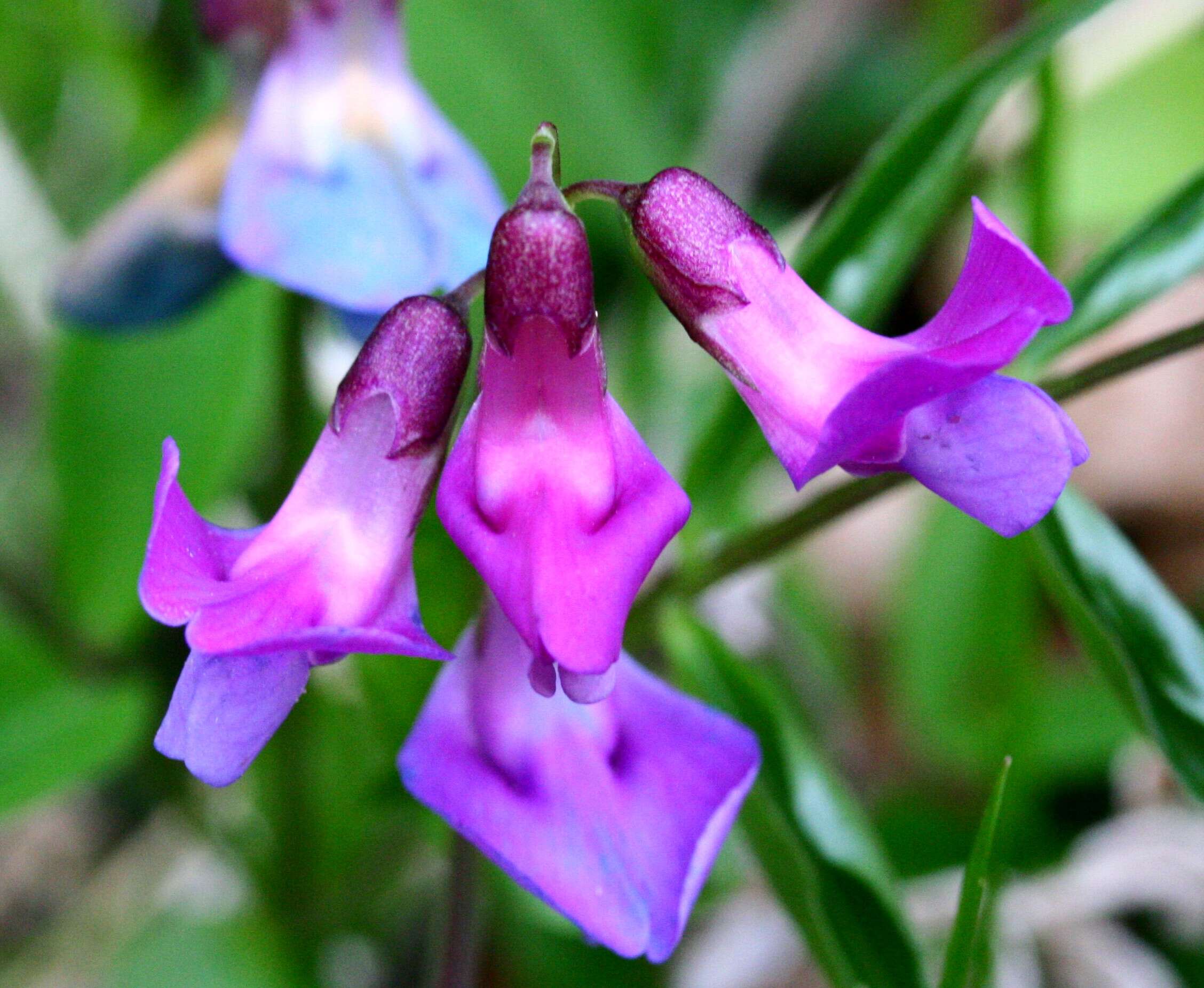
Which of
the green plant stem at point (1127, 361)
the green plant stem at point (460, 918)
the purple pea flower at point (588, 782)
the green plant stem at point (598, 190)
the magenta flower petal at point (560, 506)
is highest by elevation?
the green plant stem at point (598, 190)

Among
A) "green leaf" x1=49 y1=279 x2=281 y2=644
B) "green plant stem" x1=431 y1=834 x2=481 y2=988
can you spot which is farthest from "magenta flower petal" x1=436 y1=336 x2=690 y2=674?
"green leaf" x1=49 y1=279 x2=281 y2=644

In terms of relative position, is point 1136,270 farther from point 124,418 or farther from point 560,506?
point 124,418

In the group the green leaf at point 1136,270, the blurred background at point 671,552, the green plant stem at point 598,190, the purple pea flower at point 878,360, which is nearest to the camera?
the purple pea flower at point 878,360

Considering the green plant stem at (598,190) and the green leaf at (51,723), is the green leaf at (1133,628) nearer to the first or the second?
the green plant stem at (598,190)

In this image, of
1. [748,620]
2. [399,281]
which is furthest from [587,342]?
[748,620]

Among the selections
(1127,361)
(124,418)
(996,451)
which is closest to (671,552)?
(124,418)

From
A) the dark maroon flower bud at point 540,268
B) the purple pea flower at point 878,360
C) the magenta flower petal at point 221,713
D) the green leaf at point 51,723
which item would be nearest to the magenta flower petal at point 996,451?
the purple pea flower at point 878,360
